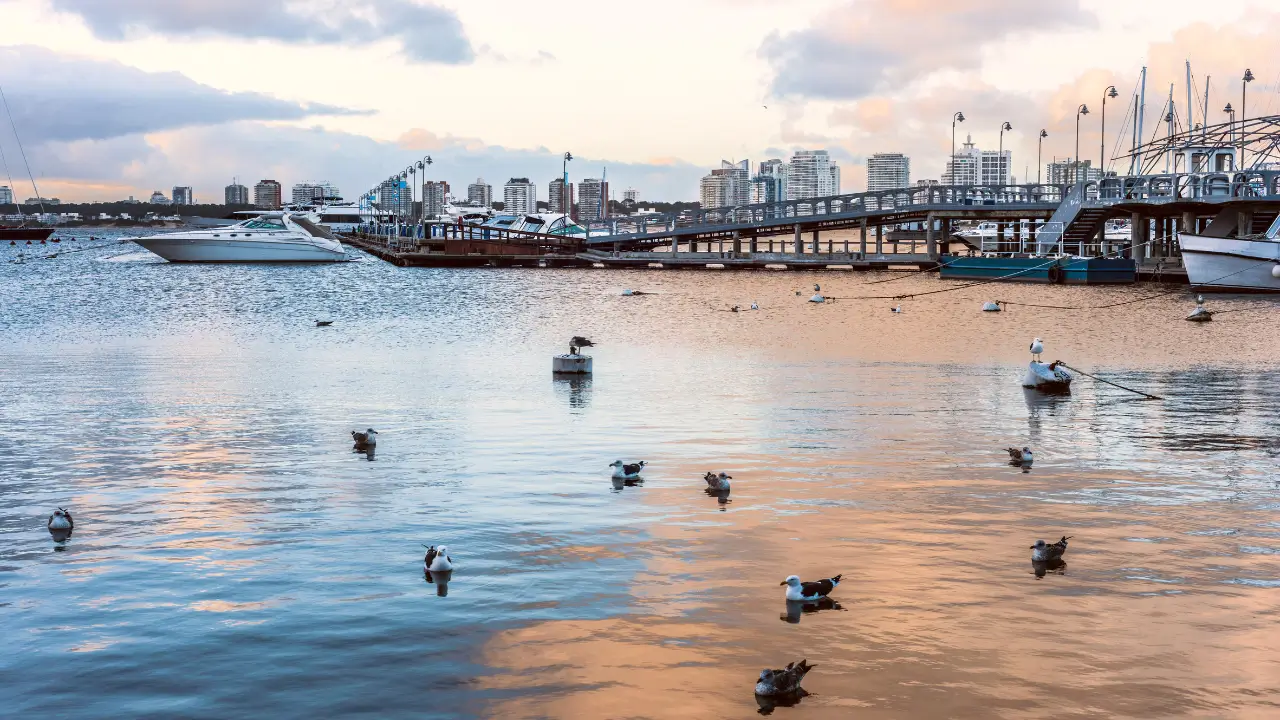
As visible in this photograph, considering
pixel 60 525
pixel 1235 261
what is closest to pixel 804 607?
pixel 60 525

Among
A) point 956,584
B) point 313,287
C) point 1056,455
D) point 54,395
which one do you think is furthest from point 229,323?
point 956,584

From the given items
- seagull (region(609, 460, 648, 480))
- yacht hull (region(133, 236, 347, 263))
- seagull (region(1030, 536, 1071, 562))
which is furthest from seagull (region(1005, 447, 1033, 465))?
yacht hull (region(133, 236, 347, 263))

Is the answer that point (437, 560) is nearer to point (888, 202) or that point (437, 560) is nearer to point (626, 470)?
point (626, 470)

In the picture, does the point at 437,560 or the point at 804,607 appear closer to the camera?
the point at 804,607

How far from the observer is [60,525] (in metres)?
15.4

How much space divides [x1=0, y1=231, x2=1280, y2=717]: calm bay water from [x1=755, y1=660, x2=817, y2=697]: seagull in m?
0.20

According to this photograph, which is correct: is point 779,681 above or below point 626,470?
below

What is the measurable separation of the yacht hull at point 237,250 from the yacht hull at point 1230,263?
7329 centimetres

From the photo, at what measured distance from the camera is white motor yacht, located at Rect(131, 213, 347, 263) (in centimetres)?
11106

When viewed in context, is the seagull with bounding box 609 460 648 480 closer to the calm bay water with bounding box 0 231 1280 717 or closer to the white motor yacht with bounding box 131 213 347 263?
the calm bay water with bounding box 0 231 1280 717

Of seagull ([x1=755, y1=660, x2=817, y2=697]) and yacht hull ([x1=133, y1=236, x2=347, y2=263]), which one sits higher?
yacht hull ([x1=133, y1=236, x2=347, y2=263])

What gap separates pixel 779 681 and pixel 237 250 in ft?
354

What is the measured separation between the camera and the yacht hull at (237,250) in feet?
365

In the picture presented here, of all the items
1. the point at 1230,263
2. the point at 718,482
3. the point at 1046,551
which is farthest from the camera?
the point at 1230,263
